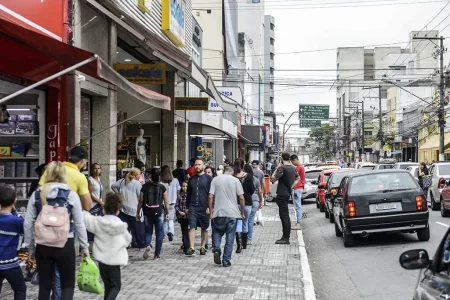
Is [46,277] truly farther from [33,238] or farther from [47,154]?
[47,154]

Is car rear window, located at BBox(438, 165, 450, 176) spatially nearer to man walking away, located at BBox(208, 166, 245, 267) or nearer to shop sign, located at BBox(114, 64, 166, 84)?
shop sign, located at BBox(114, 64, 166, 84)

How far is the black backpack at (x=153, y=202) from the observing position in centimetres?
1136

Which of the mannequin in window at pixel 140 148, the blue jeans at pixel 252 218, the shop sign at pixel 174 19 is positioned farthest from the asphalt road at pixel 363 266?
the shop sign at pixel 174 19

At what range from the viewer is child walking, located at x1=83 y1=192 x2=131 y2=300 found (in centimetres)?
683

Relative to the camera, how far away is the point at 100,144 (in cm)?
1341

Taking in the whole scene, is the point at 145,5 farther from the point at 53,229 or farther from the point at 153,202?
the point at 53,229

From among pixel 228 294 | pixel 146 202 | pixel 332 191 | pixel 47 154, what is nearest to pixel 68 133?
pixel 47 154

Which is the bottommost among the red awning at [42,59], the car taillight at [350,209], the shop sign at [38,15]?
the car taillight at [350,209]

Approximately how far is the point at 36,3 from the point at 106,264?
4.81 meters

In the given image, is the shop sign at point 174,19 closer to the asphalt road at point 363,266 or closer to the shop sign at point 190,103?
the shop sign at point 190,103

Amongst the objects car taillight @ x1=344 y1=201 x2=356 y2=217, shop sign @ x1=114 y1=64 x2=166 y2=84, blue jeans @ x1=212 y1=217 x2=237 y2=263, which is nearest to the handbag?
car taillight @ x1=344 y1=201 x2=356 y2=217

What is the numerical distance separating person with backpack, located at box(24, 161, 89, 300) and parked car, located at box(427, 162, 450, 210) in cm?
1743

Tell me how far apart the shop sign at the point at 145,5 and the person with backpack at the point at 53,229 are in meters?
10.1

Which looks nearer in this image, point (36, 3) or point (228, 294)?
point (228, 294)
